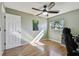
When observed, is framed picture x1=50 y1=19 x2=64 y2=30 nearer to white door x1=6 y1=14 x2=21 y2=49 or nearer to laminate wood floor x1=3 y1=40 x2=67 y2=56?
laminate wood floor x1=3 y1=40 x2=67 y2=56

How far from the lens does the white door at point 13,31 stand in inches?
81.2

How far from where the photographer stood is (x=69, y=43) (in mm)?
2186

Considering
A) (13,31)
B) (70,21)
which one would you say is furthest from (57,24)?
(13,31)

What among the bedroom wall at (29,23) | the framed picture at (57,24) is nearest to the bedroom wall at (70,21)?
the framed picture at (57,24)

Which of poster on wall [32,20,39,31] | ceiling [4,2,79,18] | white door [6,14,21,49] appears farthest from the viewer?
poster on wall [32,20,39,31]

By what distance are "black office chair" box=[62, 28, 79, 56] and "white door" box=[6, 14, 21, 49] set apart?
0.94 metres

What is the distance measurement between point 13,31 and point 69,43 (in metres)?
1.20

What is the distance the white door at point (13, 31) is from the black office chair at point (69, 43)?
0.94 m

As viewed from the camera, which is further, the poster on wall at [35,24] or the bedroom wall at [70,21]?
the poster on wall at [35,24]

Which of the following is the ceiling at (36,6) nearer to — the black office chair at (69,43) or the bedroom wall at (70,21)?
the bedroom wall at (70,21)

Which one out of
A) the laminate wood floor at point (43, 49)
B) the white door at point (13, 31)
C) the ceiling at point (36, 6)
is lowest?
the laminate wood floor at point (43, 49)

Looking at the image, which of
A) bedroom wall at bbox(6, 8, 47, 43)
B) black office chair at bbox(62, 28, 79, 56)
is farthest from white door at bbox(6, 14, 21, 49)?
black office chair at bbox(62, 28, 79, 56)

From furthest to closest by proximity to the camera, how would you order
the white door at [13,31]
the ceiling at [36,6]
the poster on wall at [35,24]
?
the poster on wall at [35,24] → the white door at [13,31] → the ceiling at [36,6]

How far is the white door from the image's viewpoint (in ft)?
6.77
